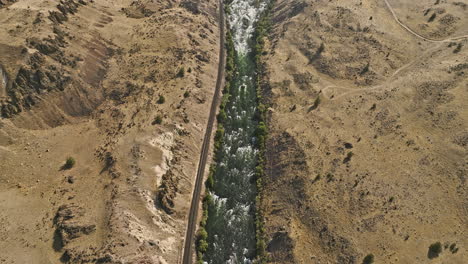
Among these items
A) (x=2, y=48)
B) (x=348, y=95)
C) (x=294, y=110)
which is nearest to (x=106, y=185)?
(x=2, y=48)

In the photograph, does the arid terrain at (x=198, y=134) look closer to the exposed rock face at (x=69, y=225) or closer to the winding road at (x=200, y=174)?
the exposed rock face at (x=69, y=225)

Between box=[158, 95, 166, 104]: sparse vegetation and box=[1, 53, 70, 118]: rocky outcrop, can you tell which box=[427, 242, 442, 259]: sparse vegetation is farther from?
box=[1, 53, 70, 118]: rocky outcrop

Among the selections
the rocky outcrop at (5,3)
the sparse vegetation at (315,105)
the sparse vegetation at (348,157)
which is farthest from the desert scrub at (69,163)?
the sparse vegetation at (348,157)

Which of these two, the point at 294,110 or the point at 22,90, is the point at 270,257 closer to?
the point at 294,110

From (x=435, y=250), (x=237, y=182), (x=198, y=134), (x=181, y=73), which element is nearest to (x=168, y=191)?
(x=237, y=182)

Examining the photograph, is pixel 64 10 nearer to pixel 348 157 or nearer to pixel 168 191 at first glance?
pixel 168 191

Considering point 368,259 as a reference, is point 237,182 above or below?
below
